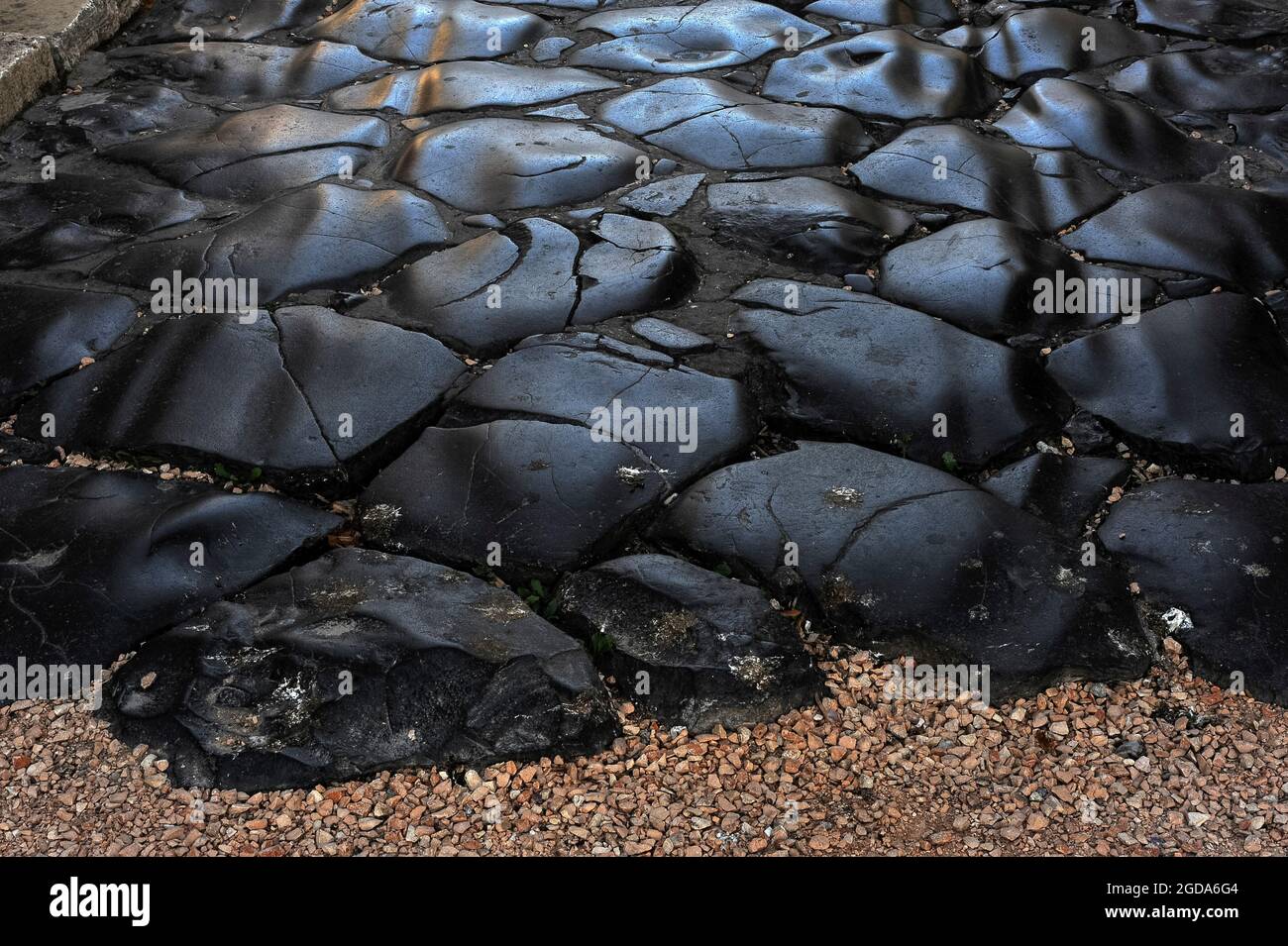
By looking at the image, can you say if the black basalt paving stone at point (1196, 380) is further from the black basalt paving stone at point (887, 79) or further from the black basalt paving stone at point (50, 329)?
the black basalt paving stone at point (50, 329)

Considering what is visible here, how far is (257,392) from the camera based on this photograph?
3.09 m

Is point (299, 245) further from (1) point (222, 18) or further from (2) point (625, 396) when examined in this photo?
(1) point (222, 18)

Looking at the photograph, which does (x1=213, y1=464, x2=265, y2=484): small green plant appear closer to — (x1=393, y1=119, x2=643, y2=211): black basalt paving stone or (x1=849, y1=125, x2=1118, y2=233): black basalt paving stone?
(x1=393, y1=119, x2=643, y2=211): black basalt paving stone

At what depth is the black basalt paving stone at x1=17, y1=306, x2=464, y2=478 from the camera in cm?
298

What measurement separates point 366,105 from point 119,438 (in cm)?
202

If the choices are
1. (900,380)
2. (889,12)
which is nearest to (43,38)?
(889,12)

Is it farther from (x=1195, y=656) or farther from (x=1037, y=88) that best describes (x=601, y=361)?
(x=1037, y=88)

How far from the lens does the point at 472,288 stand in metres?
3.45

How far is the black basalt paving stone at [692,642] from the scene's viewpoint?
2.44 meters

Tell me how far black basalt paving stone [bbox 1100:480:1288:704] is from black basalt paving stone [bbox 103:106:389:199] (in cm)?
280

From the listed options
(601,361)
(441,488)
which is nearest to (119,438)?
(441,488)

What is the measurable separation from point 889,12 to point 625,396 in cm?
300

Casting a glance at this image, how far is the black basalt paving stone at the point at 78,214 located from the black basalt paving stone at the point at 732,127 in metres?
1.58

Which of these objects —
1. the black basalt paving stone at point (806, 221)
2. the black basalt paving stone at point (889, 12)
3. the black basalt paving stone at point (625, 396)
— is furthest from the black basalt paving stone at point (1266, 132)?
the black basalt paving stone at point (625, 396)
